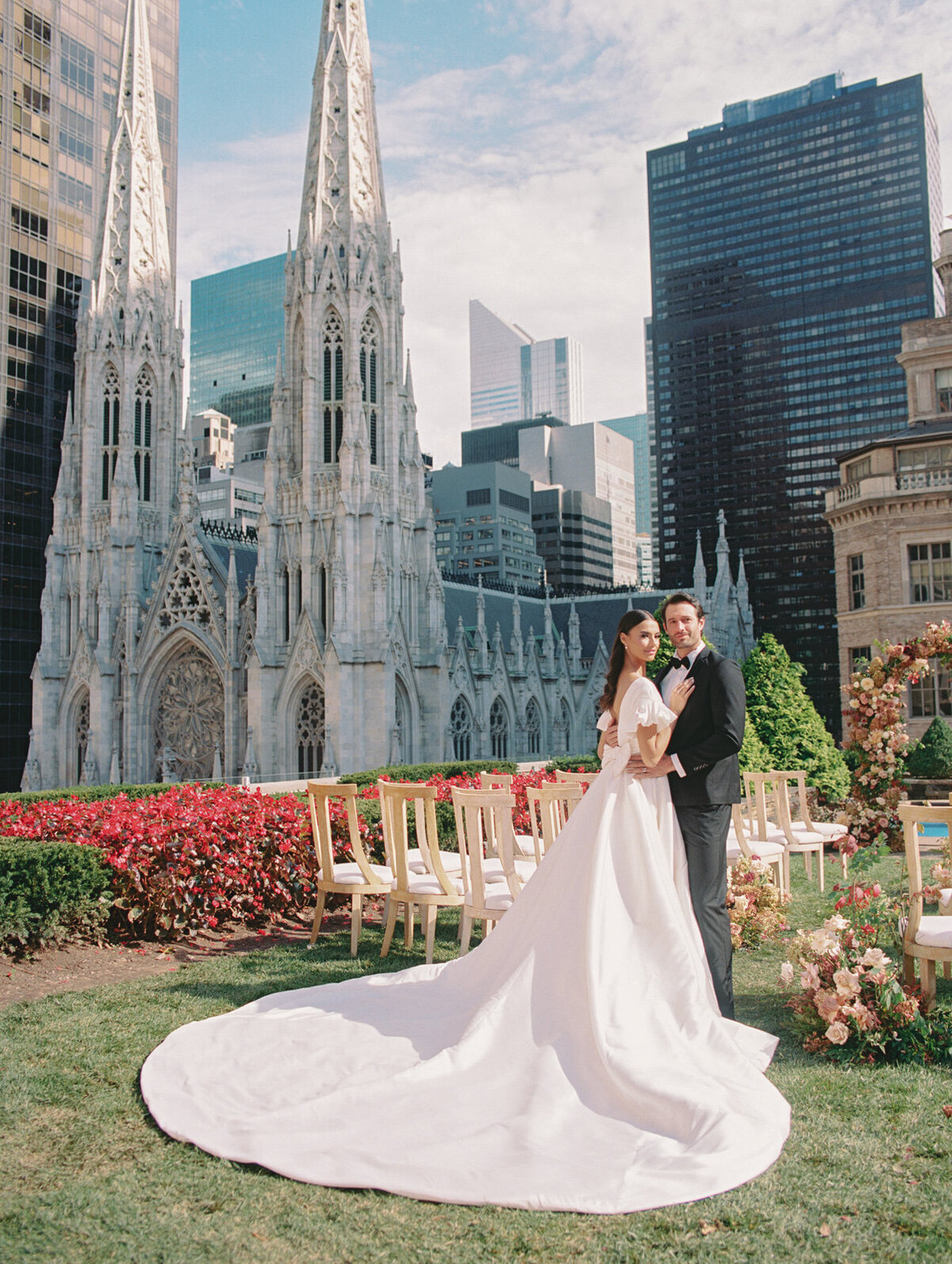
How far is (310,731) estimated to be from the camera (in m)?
34.0

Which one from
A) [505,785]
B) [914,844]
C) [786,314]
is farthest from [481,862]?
[786,314]

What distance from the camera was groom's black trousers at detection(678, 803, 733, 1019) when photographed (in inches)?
243

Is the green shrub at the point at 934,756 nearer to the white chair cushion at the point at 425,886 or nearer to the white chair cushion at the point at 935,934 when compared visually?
the white chair cushion at the point at 425,886

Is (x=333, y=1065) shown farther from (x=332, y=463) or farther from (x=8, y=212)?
(x=8, y=212)

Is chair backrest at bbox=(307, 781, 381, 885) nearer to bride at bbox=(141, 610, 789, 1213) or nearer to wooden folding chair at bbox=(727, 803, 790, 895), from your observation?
bride at bbox=(141, 610, 789, 1213)

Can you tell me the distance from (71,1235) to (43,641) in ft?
128

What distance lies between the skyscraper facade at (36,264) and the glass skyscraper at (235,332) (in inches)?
3358

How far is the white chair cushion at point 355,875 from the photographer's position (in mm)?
9261

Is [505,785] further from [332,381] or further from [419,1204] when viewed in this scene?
[332,381]

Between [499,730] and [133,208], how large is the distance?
26.3 m

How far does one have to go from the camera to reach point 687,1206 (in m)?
4.16

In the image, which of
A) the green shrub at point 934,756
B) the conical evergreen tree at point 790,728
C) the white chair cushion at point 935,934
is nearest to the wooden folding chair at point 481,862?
the white chair cushion at point 935,934

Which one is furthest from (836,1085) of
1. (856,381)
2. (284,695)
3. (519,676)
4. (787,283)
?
(787,283)

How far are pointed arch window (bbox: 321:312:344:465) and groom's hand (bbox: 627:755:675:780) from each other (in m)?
29.9
